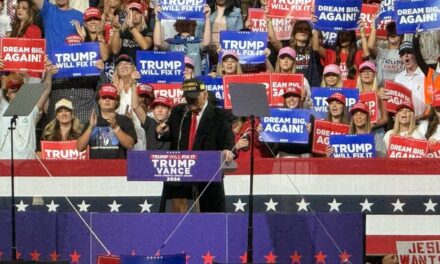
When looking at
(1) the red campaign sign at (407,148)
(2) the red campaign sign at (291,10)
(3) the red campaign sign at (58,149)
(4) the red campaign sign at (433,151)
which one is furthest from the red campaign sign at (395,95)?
(3) the red campaign sign at (58,149)

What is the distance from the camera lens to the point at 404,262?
17.9 m

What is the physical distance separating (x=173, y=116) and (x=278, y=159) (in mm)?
1239

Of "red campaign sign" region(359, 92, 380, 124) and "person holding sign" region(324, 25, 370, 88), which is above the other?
"person holding sign" region(324, 25, 370, 88)

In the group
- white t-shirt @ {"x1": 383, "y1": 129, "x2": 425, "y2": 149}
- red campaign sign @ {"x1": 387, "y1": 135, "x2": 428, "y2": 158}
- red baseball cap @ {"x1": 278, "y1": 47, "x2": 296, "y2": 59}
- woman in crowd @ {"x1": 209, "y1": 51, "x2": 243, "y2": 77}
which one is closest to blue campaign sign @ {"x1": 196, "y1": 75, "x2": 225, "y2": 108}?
woman in crowd @ {"x1": 209, "y1": 51, "x2": 243, "y2": 77}

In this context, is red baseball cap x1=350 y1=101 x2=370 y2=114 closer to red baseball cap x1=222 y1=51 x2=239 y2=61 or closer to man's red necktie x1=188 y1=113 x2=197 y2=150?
red baseball cap x1=222 y1=51 x2=239 y2=61

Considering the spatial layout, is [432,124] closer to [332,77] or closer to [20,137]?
[332,77]

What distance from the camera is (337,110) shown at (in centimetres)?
2027

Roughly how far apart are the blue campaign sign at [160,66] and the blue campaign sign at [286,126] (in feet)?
5.88

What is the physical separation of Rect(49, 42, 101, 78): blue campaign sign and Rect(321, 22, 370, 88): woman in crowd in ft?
9.41

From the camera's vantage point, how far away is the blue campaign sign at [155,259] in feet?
56.3

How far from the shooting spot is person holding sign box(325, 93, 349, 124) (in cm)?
2030

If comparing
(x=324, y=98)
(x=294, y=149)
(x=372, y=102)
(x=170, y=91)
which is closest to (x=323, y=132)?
(x=294, y=149)

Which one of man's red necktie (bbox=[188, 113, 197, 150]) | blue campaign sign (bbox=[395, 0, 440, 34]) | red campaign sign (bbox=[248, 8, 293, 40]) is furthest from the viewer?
red campaign sign (bbox=[248, 8, 293, 40])

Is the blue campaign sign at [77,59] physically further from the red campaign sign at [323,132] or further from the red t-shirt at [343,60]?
the red campaign sign at [323,132]
